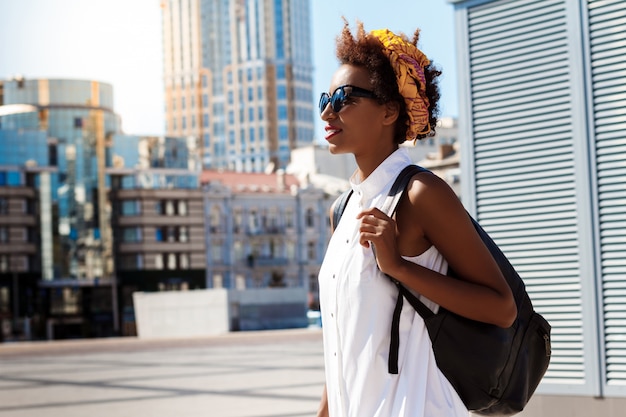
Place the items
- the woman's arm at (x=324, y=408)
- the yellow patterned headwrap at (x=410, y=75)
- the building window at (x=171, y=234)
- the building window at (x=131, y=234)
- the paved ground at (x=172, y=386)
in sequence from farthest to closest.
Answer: the building window at (x=171, y=234) < the building window at (x=131, y=234) < the paved ground at (x=172, y=386) < the woman's arm at (x=324, y=408) < the yellow patterned headwrap at (x=410, y=75)

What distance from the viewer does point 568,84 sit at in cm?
658

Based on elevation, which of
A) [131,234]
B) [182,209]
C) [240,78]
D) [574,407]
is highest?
[240,78]

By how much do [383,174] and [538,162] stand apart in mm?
4417

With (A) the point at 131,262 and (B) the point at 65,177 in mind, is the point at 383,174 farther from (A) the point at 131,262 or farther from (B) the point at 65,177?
(B) the point at 65,177

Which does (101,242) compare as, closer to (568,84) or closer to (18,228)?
(18,228)

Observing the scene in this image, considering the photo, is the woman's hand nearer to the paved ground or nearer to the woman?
the woman

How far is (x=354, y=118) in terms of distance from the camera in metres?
2.46

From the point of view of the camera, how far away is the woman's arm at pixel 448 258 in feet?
7.54

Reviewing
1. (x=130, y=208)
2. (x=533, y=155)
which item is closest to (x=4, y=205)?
(x=130, y=208)

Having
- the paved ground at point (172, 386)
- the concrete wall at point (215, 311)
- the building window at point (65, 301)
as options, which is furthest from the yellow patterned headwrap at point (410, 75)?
the building window at point (65, 301)

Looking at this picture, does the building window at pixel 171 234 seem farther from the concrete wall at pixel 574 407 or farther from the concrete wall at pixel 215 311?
the concrete wall at pixel 574 407

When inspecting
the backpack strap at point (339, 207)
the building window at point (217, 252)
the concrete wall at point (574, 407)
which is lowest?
the building window at point (217, 252)

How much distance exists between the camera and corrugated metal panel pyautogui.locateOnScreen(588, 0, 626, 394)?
248 inches

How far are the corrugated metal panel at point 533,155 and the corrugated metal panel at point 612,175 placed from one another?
0.60 feet
